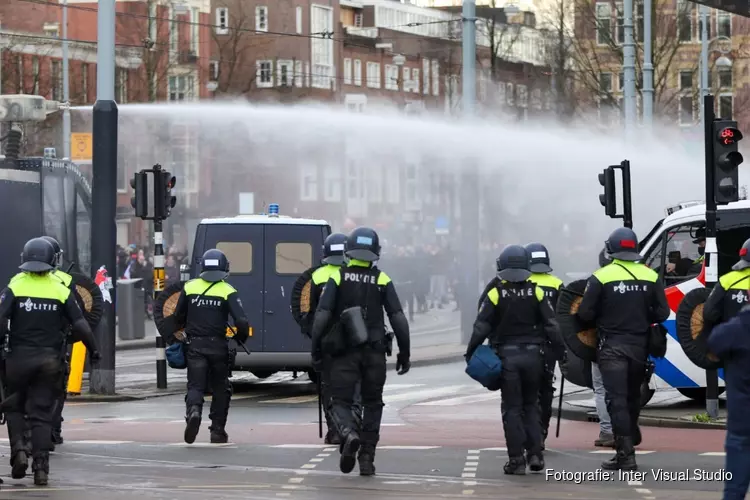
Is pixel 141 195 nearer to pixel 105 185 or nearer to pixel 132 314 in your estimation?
Result: pixel 105 185

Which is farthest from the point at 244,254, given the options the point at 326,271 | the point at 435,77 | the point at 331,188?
the point at 435,77

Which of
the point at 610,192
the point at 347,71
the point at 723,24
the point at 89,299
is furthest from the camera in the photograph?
the point at 347,71

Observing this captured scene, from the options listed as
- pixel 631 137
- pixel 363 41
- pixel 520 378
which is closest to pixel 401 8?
pixel 363 41

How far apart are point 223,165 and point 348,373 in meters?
50.1

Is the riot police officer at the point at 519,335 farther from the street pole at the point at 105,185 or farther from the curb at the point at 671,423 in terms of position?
the street pole at the point at 105,185

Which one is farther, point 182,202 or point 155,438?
point 182,202

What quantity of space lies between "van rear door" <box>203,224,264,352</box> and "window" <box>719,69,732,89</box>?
39121 mm

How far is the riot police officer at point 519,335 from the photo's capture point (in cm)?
1279

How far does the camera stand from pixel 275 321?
68.9ft

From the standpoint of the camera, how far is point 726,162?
16531 mm

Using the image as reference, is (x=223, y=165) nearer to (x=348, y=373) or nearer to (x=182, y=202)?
(x=182, y=202)

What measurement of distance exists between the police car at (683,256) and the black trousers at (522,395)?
15.0 feet

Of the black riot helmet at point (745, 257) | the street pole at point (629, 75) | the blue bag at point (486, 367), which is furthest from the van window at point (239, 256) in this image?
the street pole at point (629, 75)

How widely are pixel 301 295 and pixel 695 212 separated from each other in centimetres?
492
